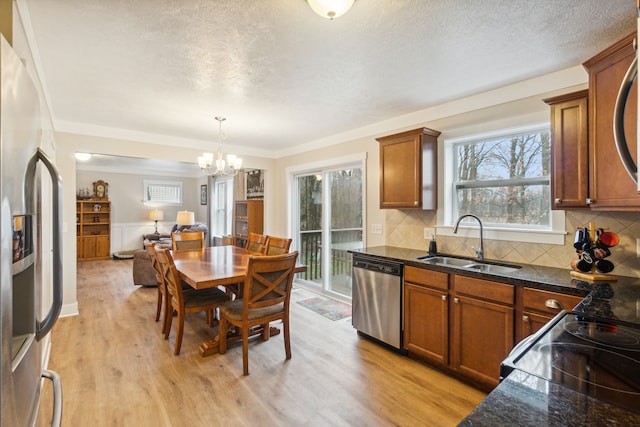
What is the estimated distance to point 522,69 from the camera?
2.39 metres

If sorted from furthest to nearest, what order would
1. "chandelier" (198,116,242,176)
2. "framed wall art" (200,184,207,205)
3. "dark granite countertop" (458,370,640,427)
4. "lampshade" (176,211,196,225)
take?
1. "framed wall art" (200,184,207,205)
2. "lampshade" (176,211,196,225)
3. "chandelier" (198,116,242,176)
4. "dark granite countertop" (458,370,640,427)

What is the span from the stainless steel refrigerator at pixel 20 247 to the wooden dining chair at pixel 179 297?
1.64 m

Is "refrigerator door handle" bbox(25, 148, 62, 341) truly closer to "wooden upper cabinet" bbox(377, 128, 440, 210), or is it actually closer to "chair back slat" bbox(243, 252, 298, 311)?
"chair back slat" bbox(243, 252, 298, 311)

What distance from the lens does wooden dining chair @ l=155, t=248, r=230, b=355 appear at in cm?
274

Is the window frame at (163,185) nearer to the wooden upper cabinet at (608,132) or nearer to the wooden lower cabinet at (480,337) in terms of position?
the wooden lower cabinet at (480,337)

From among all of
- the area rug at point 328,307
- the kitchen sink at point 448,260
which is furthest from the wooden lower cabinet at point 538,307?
the area rug at point 328,307

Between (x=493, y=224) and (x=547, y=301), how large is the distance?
110 centimetres

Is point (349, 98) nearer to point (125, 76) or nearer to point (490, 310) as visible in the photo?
point (125, 76)

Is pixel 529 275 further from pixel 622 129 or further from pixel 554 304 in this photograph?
pixel 622 129

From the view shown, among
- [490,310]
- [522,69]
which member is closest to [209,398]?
[490,310]

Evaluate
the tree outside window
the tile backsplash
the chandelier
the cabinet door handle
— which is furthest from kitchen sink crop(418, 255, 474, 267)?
the chandelier

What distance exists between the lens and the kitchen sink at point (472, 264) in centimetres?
247

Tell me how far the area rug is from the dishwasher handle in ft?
3.25

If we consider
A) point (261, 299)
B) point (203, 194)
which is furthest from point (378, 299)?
point (203, 194)
